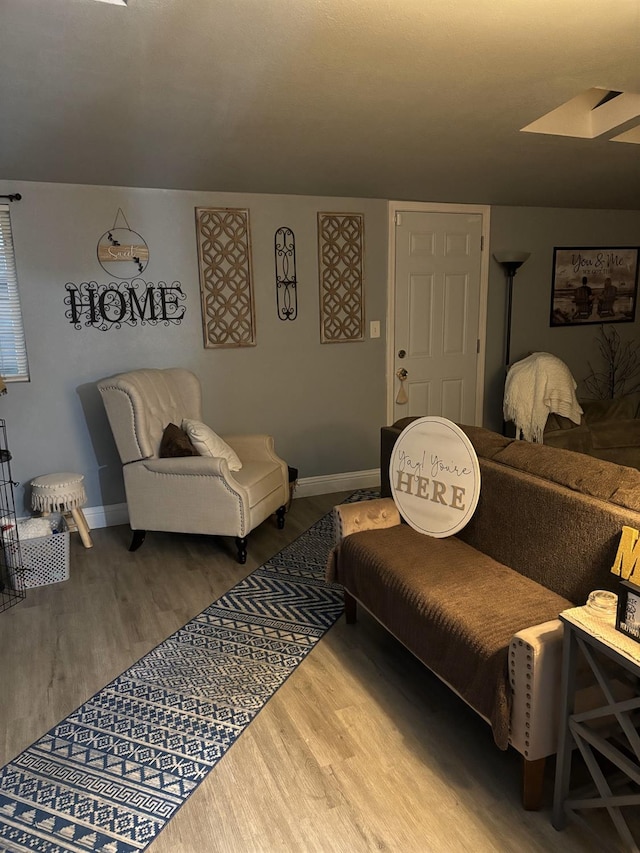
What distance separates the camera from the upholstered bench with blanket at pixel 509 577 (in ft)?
5.40

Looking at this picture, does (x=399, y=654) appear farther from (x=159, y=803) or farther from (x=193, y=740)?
(x=159, y=803)

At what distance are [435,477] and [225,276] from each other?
2.26 metres

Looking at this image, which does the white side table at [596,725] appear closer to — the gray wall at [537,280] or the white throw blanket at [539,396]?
the white throw blanket at [539,396]

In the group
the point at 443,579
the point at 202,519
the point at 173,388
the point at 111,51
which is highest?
the point at 111,51

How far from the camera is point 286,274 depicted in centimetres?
418

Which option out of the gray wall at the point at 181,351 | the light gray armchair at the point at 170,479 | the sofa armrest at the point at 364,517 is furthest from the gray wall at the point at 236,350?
the sofa armrest at the point at 364,517

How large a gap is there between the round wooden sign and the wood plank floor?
0.58 metres

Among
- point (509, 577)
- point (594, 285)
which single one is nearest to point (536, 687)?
point (509, 577)

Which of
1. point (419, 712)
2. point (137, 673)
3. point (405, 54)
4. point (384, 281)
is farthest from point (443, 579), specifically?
point (384, 281)

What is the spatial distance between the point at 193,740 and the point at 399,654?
90 cm

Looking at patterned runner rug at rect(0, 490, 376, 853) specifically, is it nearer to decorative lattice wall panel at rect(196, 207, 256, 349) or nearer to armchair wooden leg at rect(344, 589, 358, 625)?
armchair wooden leg at rect(344, 589, 358, 625)

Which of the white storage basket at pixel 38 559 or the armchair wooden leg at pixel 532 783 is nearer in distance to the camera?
the armchair wooden leg at pixel 532 783

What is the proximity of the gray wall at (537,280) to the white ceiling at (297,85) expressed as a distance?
1218 millimetres

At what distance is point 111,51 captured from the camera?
6.35 feet
